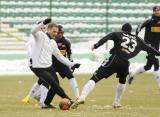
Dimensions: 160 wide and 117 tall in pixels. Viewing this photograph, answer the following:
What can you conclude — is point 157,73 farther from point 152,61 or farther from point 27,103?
point 27,103

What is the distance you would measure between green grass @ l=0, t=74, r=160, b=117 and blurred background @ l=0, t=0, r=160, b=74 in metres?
7.14

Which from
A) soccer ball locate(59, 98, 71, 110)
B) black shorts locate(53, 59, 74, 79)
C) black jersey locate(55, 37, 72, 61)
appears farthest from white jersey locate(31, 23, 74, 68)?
black jersey locate(55, 37, 72, 61)

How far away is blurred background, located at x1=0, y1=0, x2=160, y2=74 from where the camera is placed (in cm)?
3702

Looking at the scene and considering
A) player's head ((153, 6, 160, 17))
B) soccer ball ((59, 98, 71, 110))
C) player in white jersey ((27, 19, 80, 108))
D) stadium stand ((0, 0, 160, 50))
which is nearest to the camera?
soccer ball ((59, 98, 71, 110))

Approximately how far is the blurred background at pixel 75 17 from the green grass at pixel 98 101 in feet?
23.4

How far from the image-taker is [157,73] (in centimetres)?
2095

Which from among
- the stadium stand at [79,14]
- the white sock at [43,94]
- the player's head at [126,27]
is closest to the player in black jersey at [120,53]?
the player's head at [126,27]

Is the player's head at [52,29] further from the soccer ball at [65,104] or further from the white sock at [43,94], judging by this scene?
the soccer ball at [65,104]

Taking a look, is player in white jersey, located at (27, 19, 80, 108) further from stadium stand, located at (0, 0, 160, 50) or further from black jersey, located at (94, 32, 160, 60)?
stadium stand, located at (0, 0, 160, 50)

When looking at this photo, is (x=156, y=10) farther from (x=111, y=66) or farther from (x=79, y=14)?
(x=79, y=14)

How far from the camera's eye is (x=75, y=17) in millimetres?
40344

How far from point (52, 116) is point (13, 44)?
79.0ft

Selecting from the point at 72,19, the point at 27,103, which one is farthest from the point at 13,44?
the point at 27,103

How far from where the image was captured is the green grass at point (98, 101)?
14.0m
